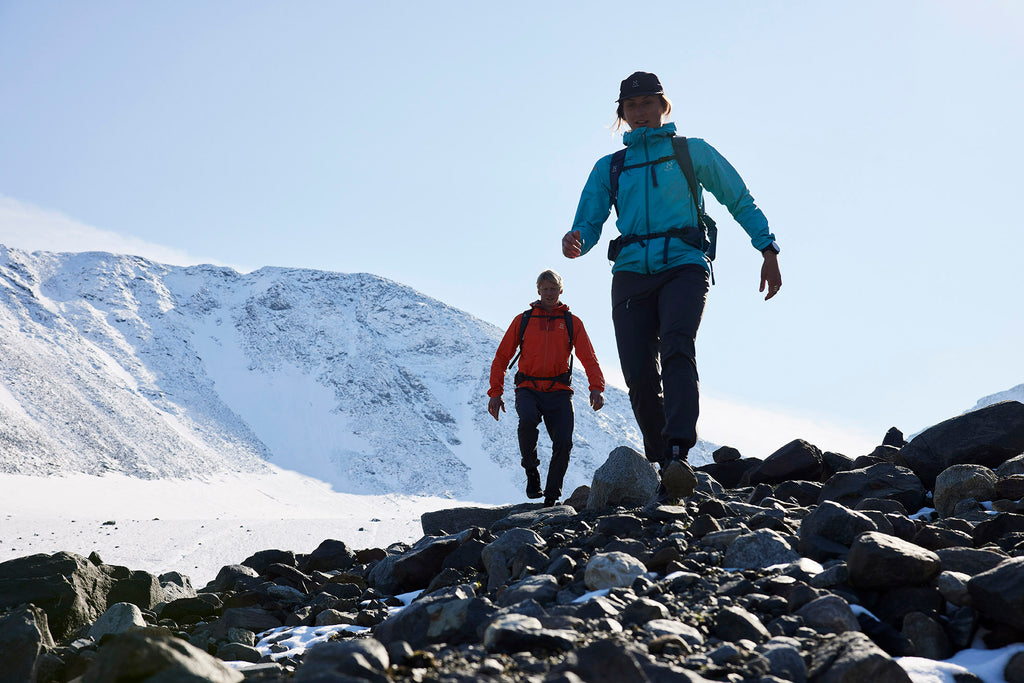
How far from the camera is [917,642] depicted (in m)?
3.33

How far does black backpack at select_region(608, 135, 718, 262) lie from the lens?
19.6 ft

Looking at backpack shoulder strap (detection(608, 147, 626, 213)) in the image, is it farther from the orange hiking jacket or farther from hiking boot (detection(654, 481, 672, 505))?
the orange hiking jacket

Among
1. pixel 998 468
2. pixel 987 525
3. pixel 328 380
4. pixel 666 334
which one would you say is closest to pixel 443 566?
pixel 666 334

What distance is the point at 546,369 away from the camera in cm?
894

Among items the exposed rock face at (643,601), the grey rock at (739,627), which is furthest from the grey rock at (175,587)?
the grey rock at (739,627)

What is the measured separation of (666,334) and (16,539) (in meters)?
33.0

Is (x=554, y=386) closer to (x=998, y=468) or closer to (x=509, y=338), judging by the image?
(x=509, y=338)

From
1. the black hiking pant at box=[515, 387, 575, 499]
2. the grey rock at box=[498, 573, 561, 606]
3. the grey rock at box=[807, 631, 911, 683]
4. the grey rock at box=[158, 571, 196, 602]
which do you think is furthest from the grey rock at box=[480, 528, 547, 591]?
the grey rock at box=[158, 571, 196, 602]

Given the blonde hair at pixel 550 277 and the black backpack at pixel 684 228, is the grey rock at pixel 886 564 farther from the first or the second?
the blonde hair at pixel 550 277

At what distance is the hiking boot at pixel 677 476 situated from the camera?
5566 mm

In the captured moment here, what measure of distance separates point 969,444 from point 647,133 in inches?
162

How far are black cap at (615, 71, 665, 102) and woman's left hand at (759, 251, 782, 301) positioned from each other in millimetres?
1494

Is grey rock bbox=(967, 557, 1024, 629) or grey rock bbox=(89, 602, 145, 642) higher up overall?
grey rock bbox=(967, 557, 1024, 629)

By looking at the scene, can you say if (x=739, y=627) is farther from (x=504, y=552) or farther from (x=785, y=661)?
(x=504, y=552)
